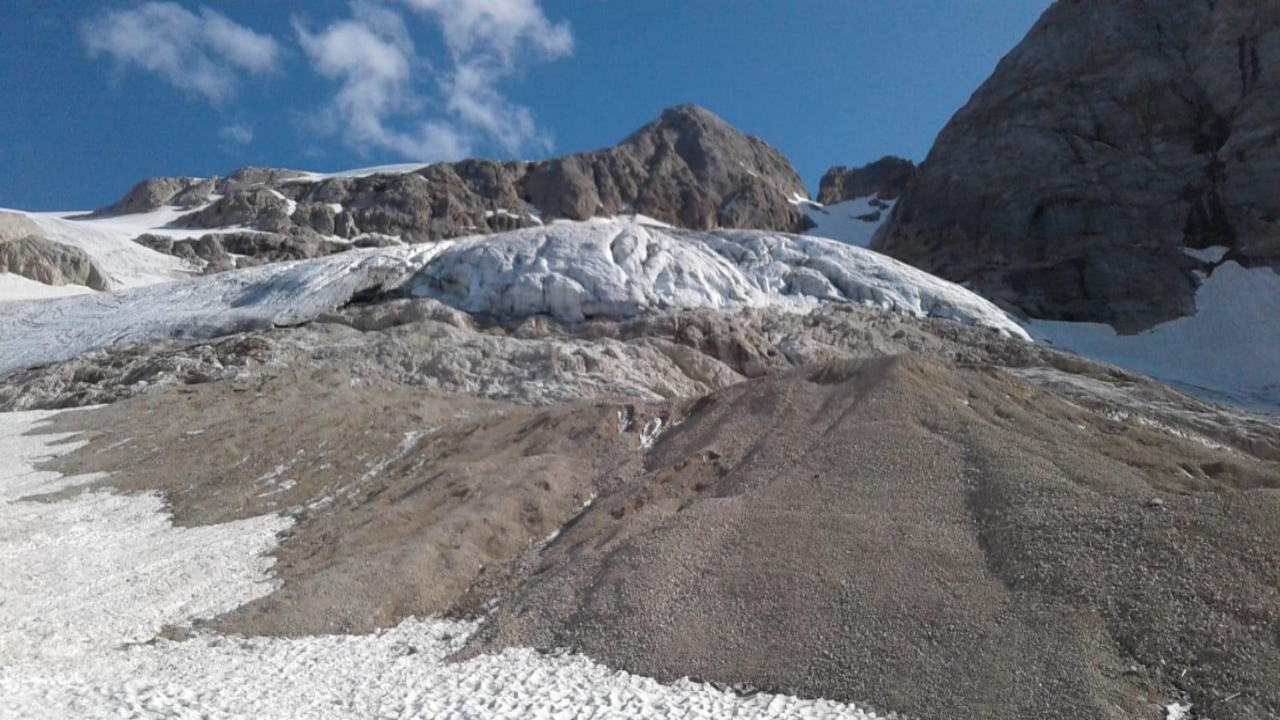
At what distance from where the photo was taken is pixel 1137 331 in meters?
39.8

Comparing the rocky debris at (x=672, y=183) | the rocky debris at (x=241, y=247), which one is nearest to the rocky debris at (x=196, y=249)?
the rocky debris at (x=241, y=247)

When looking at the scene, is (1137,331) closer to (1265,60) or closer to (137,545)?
(1265,60)

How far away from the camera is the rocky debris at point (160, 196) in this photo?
280 ft

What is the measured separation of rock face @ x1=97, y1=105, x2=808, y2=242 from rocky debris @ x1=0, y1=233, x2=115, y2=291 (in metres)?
20.3

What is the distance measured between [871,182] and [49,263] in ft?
267

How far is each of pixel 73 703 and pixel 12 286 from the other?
42.0 meters

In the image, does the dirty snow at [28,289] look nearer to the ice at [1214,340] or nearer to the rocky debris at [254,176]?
the ice at [1214,340]

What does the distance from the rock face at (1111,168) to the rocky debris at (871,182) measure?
36190 millimetres

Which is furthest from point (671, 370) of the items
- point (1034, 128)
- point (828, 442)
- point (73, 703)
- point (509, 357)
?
point (1034, 128)

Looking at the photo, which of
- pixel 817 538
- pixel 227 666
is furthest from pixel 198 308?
pixel 817 538

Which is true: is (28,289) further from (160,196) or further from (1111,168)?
(1111,168)

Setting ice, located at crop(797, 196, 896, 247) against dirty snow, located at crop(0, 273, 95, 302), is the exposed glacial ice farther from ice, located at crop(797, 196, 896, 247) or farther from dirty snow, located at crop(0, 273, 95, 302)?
ice, located at crop(797, 196, 896, 247)

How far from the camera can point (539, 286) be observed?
25.5 meters

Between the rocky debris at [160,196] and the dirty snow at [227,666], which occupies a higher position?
the rocky debris at [160,196]
